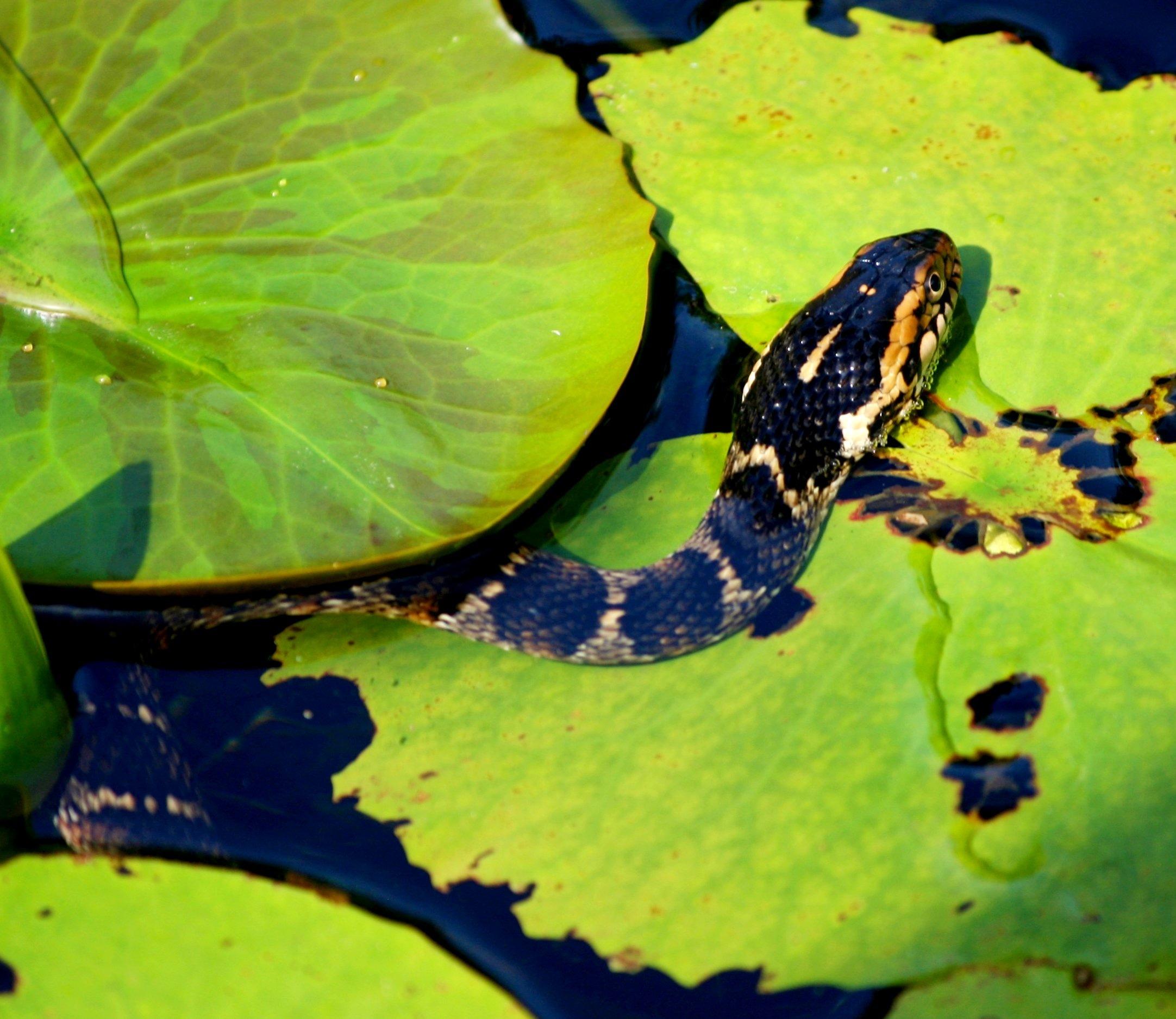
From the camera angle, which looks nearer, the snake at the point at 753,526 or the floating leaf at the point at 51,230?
the floating leaf at the point at 51,230

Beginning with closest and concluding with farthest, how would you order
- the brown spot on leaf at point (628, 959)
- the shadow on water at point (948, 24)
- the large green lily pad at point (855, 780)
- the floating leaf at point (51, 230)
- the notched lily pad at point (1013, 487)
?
the large green lily pad at point (855, 780), the brown spot on leaf at point (628, 959), the notched lily pad at point (1013, 487), the floating leaf at point (51, 230), the shadow on water at point (948, 24)

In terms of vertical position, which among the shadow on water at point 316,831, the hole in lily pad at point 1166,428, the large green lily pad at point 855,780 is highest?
the hole in lily pad at point 1166,428

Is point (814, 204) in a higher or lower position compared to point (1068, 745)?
higher

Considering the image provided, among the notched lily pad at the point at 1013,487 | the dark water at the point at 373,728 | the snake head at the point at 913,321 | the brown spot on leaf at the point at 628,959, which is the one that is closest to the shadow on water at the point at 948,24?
the dark water at the point at 373,728

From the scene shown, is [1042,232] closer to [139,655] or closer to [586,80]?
[586,80]

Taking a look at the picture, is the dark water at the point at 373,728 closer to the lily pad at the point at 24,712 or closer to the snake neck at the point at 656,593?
the lily pad at the point at 24,712

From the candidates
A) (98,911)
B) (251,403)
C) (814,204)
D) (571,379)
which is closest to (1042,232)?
(814,204)

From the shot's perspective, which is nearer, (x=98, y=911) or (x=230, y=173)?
(x=98, y=911)
